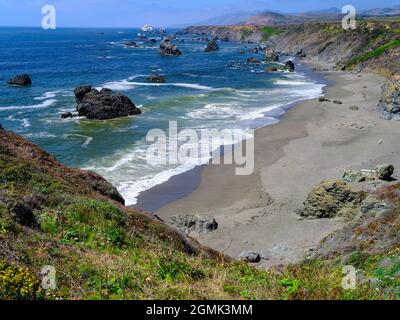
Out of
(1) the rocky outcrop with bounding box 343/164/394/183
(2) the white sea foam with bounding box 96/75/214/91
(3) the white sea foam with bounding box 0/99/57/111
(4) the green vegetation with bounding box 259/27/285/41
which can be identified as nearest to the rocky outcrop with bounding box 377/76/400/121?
(1) the rocky outcrop with bounding box 343/164/394/183

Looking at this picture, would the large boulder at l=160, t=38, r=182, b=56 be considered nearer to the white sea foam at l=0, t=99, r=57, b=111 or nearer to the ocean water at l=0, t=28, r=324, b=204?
the ocean water at l=0, t=28, r=324, b=204

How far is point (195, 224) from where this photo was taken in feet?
74.3

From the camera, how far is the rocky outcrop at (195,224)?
22469 millimetres

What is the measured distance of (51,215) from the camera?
12.6 meters

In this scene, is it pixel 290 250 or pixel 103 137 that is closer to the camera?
pixel 290 250

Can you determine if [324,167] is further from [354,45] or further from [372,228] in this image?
[354,45]

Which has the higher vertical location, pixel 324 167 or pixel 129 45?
pixel 129 45

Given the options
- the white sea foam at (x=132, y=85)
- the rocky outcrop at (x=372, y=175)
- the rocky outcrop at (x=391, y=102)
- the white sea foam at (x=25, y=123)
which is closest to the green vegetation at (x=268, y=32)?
the white sea foam at (x=132, y=85)

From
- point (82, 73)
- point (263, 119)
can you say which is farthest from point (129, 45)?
point (263, 119)

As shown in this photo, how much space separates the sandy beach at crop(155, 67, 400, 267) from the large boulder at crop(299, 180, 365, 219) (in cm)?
61

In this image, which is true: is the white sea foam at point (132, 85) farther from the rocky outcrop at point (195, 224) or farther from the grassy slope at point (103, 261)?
the grassy slope at point (103, 261)

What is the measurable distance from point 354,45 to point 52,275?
105 meters

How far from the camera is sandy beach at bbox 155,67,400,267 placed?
21516mm

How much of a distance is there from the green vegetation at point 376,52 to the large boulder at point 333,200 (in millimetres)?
72284
